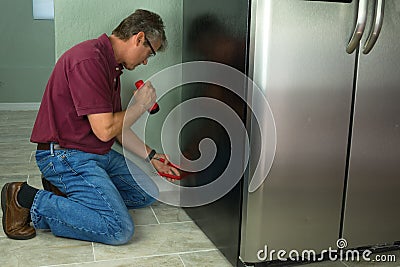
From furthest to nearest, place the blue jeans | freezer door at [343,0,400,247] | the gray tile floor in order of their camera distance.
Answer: the blue jeans, the gray tile floor, freezer door at [343,0,400,247]

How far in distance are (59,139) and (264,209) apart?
88 cm

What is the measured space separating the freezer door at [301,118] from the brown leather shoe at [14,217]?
91 cm

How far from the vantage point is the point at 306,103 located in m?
1.76

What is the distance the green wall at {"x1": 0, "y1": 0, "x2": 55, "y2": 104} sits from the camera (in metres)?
5.38

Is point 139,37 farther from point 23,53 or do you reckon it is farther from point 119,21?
point 23,53

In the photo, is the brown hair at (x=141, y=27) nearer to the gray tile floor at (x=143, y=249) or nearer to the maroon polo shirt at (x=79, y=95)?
the maroon polo shirt at (x=79, y=95)

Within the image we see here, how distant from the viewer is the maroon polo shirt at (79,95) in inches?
79.5

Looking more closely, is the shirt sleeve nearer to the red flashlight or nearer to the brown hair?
the brown hair

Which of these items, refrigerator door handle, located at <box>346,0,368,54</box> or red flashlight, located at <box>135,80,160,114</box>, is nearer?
refrigerator door handle, located at <box>346,0,368,54</box>

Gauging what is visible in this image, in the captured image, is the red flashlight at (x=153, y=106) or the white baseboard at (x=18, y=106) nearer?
the red flashlight at (x=153, y=106)

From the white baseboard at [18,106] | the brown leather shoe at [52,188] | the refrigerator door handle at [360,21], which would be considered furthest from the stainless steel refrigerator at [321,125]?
the white baseboard at [18,106]

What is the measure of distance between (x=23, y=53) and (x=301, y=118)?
433cm

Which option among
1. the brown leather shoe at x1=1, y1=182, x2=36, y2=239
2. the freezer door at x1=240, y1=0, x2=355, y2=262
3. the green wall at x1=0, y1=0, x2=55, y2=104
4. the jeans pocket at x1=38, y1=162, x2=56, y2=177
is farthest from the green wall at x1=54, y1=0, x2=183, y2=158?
the green wall at x1=0, y1=0, x2=55, y2=104

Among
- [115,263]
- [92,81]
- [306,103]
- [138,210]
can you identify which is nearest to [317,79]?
[306,103]
